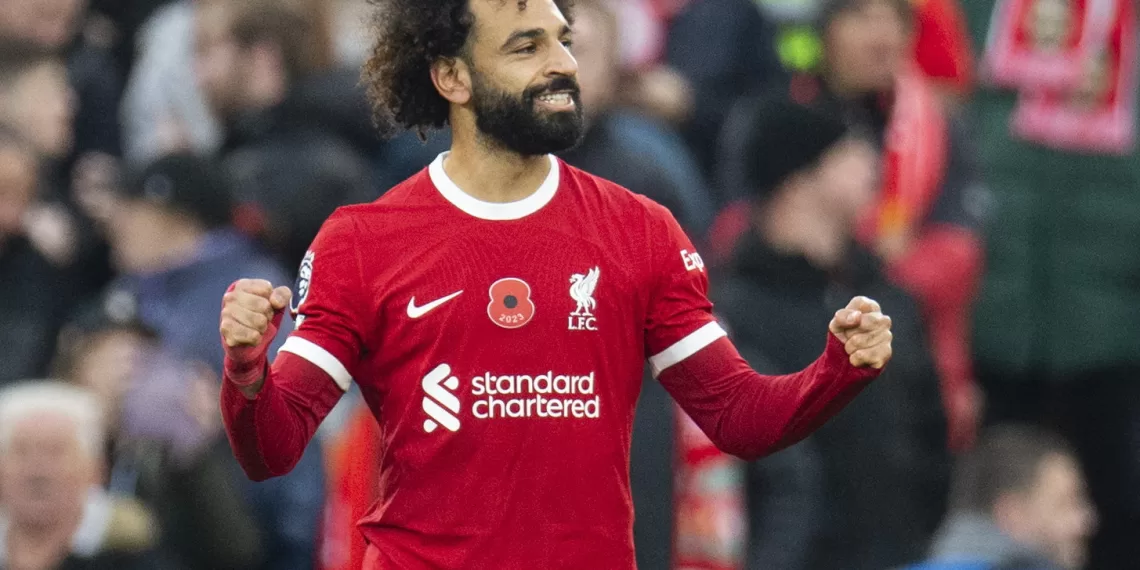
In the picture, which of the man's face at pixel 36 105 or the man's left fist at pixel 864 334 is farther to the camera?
the man's face at pixel 36 105

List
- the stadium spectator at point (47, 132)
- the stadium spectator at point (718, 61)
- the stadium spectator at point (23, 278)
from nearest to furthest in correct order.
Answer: the stadium spectator at point (23, 278) → the stadium spectator at point (47, 132) → the stadium spectator at point (718, 61)

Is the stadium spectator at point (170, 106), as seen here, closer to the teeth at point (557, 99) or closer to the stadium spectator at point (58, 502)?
the stadium spectator at point (58, 502)

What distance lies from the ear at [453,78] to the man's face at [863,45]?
4031 millimetres

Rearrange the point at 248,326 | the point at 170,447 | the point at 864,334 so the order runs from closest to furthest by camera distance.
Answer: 1. the point at 248,326
2. the point at 864,334
3. the point at 170,447

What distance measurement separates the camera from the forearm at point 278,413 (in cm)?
403

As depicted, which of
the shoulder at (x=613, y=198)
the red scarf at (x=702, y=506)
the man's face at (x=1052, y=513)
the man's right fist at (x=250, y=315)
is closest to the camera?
the man's right fist at (x=250, y=315)

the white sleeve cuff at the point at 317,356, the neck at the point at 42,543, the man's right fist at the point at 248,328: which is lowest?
the neck at the point at 42,543

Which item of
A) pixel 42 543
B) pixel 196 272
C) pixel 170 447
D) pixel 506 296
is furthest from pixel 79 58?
pixel 506 296

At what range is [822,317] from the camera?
282 inches

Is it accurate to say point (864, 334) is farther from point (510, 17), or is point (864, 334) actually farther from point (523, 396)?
point (510, 17)

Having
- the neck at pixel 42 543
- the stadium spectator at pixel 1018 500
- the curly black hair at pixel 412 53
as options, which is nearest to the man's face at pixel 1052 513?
the stadium spectator at pixel 1018 500

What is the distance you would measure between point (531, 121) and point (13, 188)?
389cm

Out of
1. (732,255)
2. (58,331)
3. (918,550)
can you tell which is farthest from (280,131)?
(918,550)

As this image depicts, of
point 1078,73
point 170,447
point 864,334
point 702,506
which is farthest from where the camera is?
point 1078,73
